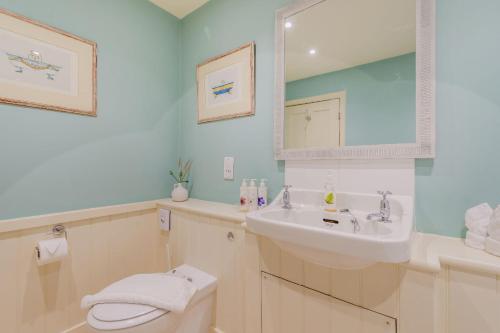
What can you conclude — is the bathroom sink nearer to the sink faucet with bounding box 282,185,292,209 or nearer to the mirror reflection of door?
the sink faucet with bounding box 282,185,292,209

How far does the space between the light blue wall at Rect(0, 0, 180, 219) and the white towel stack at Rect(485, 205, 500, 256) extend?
1796 millimetres

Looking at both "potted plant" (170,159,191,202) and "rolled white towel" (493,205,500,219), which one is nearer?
"rolled white towel" (493,205,500,219)

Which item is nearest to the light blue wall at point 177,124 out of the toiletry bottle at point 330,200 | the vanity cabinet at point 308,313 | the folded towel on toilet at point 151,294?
the toiletry bottle at point 330,200

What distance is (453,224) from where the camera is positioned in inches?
33.6

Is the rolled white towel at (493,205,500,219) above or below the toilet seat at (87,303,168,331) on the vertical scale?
above

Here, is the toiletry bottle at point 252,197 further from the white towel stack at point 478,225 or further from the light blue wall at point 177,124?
the white towel stack at point 478,225

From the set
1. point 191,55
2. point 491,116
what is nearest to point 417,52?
point 491,116

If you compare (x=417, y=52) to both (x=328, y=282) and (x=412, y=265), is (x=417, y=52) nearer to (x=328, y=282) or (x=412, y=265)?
(x=412, y=265)

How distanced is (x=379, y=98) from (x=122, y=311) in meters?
1.44

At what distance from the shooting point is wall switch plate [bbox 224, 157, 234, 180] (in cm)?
152

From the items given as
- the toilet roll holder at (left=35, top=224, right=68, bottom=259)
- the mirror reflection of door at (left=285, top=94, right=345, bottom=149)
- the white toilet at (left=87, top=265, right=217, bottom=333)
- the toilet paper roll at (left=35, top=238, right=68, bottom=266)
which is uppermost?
the mirror reflection of door at (left=285, top=94, right=345, bottom=149)

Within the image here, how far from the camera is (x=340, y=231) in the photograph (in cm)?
81

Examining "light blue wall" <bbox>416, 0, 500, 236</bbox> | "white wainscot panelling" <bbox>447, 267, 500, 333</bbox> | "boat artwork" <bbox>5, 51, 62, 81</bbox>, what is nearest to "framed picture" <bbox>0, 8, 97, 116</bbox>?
"boat artwork" <bbox>5, 51, 62, 81</bbox>

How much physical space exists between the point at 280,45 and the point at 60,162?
4.61 feet
